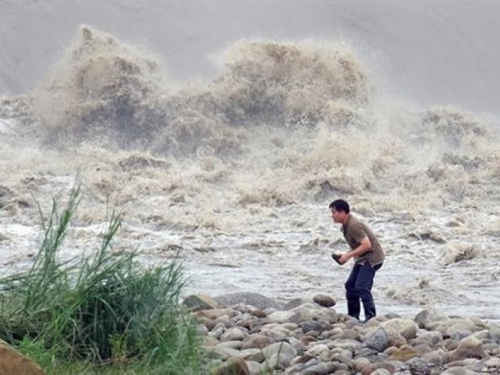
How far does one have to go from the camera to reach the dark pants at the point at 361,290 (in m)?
9.68

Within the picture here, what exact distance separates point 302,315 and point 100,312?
284 cm

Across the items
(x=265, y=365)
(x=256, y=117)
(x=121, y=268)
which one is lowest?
(x=265, y=365)

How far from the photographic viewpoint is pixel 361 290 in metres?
9.67

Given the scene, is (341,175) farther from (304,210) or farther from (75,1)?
(75,1)

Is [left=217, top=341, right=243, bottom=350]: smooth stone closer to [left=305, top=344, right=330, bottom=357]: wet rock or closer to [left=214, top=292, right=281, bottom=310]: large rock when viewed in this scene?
[left=305, top=344, right=330, bottom=357]: wet rock

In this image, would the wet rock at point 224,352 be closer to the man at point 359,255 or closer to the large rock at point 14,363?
the large rock at point 14,363

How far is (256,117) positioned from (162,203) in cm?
974

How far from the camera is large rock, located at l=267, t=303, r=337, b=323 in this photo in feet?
29.2

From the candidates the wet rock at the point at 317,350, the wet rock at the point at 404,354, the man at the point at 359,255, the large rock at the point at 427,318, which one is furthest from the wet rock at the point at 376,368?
the man at the point at 359,255

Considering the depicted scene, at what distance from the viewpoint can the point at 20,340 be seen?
20.3ft

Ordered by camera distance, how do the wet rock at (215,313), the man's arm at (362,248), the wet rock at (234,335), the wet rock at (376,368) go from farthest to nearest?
1. the man's arm at (362,248)
2. the wet rock at (215,313)
3. the wet rock at (234,335)
4. the wet rock at (376,368)

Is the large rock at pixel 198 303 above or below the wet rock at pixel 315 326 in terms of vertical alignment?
above

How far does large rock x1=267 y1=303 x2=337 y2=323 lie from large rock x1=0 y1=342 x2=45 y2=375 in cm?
397

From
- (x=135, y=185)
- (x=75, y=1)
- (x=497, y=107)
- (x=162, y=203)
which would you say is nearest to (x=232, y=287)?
(x=162, y=203)
